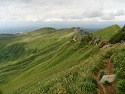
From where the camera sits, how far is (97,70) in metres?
26.9

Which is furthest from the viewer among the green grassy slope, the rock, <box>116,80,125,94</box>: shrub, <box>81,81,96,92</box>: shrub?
the green grassy slope

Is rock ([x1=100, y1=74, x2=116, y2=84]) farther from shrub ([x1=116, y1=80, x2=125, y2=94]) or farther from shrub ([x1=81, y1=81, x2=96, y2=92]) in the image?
shrub ([x1=116, y1=80, x2=125, y2=94])

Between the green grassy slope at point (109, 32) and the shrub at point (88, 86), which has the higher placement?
the shrub at point (88, 86)

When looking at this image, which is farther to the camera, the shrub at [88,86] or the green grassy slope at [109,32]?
the green grassy slope at [109,32]

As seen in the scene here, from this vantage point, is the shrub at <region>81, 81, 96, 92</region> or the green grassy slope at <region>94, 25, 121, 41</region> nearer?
the shrub at <region>81, 81, 96, 92</region>

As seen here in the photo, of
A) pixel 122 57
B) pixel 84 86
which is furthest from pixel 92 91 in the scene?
pixel 122 57

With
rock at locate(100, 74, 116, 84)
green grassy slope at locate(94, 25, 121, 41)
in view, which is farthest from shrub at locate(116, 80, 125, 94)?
green grassy slope at locate(94, 25, 121, 41)

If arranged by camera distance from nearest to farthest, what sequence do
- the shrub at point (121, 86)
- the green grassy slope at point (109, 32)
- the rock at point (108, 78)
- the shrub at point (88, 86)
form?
the shrub at point (121, 86)
the shrub at point (88, 86)
the rock at point (108, 78)
the green grassy slope at point (109, 32)

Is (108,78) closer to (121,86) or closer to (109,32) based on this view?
(121,86)

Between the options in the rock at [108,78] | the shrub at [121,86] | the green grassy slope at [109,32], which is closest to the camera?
the shrub at [121,86]

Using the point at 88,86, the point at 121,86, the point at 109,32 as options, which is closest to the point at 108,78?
the point at 88,86

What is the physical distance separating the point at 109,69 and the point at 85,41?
84.4 meters

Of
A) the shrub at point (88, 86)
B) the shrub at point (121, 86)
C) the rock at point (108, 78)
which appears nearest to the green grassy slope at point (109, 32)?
the rock at point (108, 78)

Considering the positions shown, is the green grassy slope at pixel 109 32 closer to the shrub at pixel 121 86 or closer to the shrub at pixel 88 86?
the shrub at pixel 88 86
